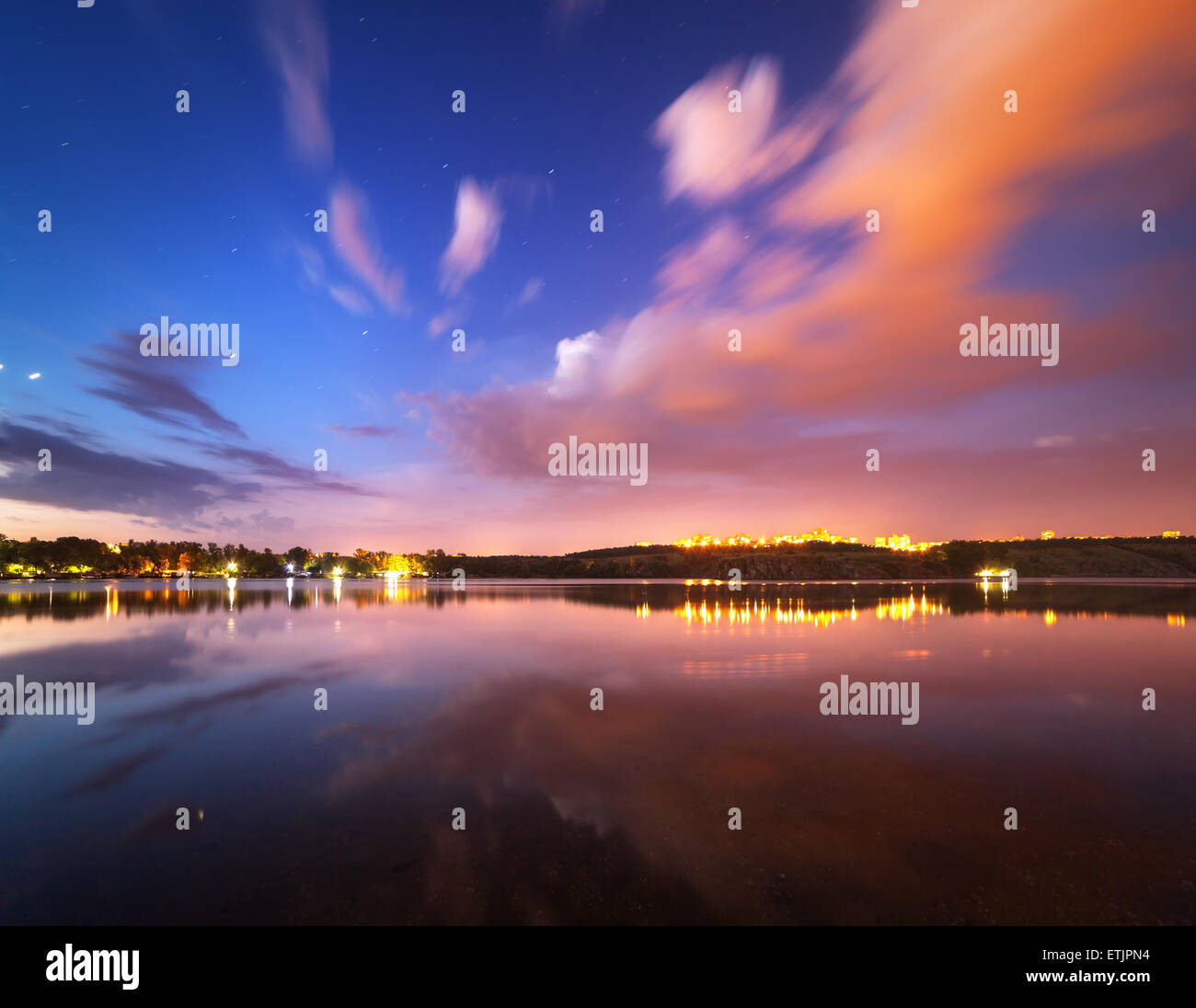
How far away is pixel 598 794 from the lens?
9766mm

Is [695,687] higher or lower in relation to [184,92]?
lower

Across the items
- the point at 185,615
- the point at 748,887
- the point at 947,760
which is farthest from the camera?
the point at 185,615

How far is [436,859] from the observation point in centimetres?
752

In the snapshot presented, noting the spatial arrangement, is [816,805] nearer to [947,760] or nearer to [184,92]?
[947,760]

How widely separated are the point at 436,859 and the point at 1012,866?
8368mm

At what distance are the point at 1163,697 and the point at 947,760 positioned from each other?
38.5 ft

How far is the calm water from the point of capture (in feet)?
22.0

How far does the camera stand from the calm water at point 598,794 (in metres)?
6.69

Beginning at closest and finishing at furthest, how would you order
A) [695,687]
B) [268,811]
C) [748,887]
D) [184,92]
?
[748,887] → [268,811] → [695,687] → [184,92]
